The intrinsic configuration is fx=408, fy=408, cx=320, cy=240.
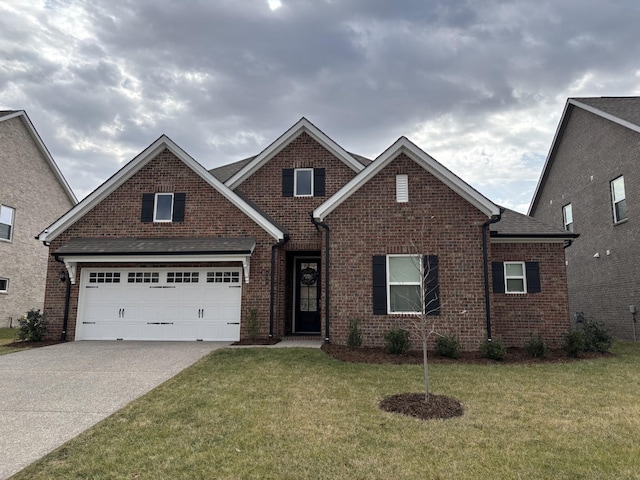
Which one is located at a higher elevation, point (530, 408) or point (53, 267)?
point (53, 267)

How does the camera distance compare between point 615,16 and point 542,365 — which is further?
point 615,16

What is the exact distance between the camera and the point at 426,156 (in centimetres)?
1110

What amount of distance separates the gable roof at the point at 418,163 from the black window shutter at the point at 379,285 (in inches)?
75.5

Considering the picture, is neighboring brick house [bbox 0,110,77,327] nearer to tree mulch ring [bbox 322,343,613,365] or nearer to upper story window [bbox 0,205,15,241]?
upper story window [bbox 0,205,15,241]

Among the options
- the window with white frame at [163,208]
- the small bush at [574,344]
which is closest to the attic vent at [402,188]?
the small bush at [574,344]

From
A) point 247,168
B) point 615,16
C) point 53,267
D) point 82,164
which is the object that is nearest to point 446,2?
point 615,16

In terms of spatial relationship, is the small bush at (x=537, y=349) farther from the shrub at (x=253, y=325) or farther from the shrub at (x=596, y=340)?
the shrub at (x=253, y=325)

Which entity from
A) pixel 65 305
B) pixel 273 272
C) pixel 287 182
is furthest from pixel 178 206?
pixel 65 305

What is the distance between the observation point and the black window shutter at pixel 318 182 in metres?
14.2

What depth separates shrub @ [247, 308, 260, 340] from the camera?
1170 centimetres

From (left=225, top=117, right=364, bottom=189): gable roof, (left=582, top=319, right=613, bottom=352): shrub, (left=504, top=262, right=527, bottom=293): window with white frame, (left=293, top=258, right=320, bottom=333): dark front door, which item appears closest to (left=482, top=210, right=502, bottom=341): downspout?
(left=504, top=262, right=527, bottom=293): window with white frame

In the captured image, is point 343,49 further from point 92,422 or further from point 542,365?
point 92,422

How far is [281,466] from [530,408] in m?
3.92

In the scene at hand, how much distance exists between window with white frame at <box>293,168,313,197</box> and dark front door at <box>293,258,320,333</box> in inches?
90.7
